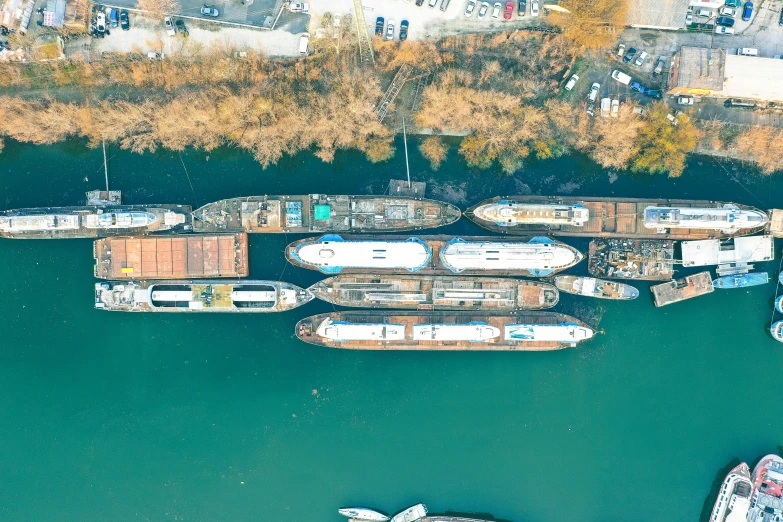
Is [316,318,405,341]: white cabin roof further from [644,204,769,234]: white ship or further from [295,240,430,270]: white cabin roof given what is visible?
[644,204,769,234]: white ship

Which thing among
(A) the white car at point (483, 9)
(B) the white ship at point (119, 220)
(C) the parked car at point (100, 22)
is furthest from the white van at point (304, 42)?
(B) the white ship at point (119, 220)

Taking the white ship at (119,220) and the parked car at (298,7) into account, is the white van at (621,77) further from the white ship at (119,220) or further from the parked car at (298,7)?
the white ship at (119,220)

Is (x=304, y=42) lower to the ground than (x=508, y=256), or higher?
higher

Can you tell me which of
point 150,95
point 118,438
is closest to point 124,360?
point 118,438

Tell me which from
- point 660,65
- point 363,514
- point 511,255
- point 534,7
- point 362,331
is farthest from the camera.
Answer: point 363,514

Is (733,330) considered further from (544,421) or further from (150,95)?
(150,95)

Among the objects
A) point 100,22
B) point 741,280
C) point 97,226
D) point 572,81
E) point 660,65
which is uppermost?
point 100,22

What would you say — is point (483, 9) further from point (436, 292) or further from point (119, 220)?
point (119, 220)

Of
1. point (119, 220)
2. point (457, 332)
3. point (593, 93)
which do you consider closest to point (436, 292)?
point (457, 332)
